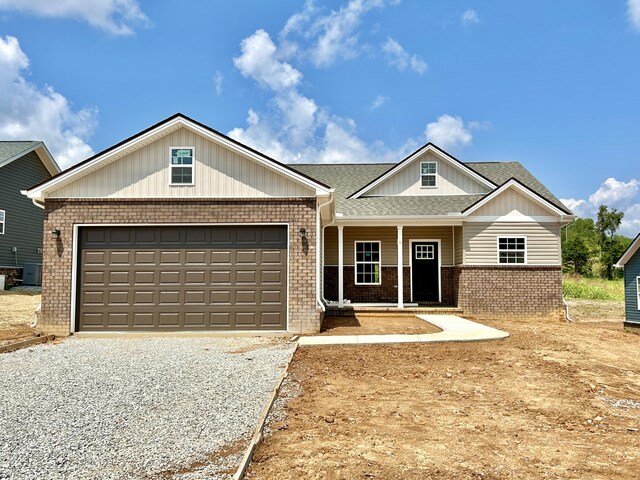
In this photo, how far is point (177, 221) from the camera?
1146cm

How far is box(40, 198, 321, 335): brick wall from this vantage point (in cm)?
1128

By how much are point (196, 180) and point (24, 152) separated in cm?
1544

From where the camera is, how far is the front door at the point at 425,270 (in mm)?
17156

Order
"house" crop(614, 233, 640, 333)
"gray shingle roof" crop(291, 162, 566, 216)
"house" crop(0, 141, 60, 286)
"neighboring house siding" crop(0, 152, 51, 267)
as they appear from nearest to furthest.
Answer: "house" crop(614, 233, 640, 333) < "gray shingle roof" crop(291, 162, 566, 216) < "house" crop(0, 141, 60, 286) < "neighboring house siding" crop(0, 152, 51, 267)

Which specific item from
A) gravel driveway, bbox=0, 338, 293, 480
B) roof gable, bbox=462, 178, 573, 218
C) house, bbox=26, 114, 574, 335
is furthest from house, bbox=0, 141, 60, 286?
roof gable, bbox=462, 178, 573, 218

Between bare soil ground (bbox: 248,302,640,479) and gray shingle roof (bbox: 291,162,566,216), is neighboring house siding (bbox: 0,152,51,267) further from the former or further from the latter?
bare soil ground (bbox: 248,302,640,479)

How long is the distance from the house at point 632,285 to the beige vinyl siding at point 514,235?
2296 mm

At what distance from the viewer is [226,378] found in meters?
6.95

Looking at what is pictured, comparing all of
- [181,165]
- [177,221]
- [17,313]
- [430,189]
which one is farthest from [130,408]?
[430,189]

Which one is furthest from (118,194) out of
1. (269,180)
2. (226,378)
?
(226,378)

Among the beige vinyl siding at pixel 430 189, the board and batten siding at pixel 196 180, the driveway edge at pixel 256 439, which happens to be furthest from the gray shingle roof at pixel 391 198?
the driveway edge at pixel 256 439

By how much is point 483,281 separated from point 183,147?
396 inches

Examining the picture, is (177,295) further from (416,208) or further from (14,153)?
(14,153)

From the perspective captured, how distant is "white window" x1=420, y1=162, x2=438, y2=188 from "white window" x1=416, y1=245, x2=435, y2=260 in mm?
2405
